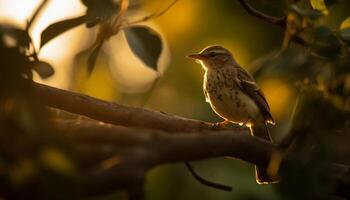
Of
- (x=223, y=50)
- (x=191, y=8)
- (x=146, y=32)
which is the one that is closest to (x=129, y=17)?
(x=146, y=32)

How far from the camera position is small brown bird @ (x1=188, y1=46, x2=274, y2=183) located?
7258mm

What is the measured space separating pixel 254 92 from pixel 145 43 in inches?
133

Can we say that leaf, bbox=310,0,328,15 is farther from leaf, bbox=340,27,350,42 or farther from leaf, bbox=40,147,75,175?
leaf, bbox=40,147,75,175

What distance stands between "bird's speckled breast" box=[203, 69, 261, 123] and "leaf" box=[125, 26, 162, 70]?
3.13 meters

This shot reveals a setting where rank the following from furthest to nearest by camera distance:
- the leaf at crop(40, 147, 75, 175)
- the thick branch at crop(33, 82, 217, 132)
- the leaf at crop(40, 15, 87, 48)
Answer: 1. the thick branch at crop(33, 82, 217, 132)
2. the leaf at crop(40, 15, 87, 48)
3. the leaf at crop(40, 147, 75, 175)

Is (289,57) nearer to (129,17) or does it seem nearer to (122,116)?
(129,17)

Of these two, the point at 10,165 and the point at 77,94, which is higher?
the point at 10,165

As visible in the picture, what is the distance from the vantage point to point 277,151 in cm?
388

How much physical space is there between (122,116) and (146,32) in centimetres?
115

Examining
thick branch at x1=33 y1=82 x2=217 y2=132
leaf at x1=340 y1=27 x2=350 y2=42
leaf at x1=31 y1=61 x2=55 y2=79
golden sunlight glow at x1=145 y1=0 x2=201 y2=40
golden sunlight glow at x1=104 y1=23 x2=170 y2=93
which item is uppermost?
leaf at x1=340 y1=27 x2=350 y2=42

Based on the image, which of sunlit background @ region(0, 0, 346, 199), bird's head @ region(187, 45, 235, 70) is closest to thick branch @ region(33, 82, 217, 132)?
sunlit background @ region(0, 0, 346, 199)

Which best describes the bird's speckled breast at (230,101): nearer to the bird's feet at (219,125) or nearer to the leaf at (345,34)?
the bird's feet at (219,125)

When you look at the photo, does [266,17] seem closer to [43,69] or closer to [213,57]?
[43,69]

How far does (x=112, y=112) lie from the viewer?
208 inches
